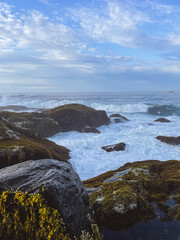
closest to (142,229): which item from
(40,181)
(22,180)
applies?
(40,181)

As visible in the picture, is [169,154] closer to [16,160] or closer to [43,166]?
[16,160]

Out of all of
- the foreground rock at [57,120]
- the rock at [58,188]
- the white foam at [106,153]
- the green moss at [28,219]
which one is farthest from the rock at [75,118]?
the green moss at [28,219]

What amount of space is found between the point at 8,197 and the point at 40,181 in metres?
0.71

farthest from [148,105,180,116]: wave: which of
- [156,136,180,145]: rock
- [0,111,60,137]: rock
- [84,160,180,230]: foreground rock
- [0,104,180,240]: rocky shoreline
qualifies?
[84,160,180,230]: foreground rock

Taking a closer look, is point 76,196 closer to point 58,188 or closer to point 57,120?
point 58,188

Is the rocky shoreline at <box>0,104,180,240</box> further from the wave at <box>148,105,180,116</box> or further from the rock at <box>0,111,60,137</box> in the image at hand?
the wave at <box>148,105,180,116</box>

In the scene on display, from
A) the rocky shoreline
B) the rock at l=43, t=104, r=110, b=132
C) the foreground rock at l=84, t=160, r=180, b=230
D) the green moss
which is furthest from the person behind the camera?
the rock at l=43, t=104, r=110, b=132

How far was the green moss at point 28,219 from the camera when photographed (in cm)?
322

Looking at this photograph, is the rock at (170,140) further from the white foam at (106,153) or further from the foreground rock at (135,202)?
the foreground rock at (135,202)

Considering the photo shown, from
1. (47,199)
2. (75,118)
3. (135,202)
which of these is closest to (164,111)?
(75,118)

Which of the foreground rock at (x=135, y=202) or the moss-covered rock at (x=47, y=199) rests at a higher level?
the moss-covered rock at (x=47, y=199)

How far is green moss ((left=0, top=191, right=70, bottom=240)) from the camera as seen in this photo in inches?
127

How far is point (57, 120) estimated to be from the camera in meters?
27.5

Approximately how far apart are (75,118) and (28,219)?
2583 cm
